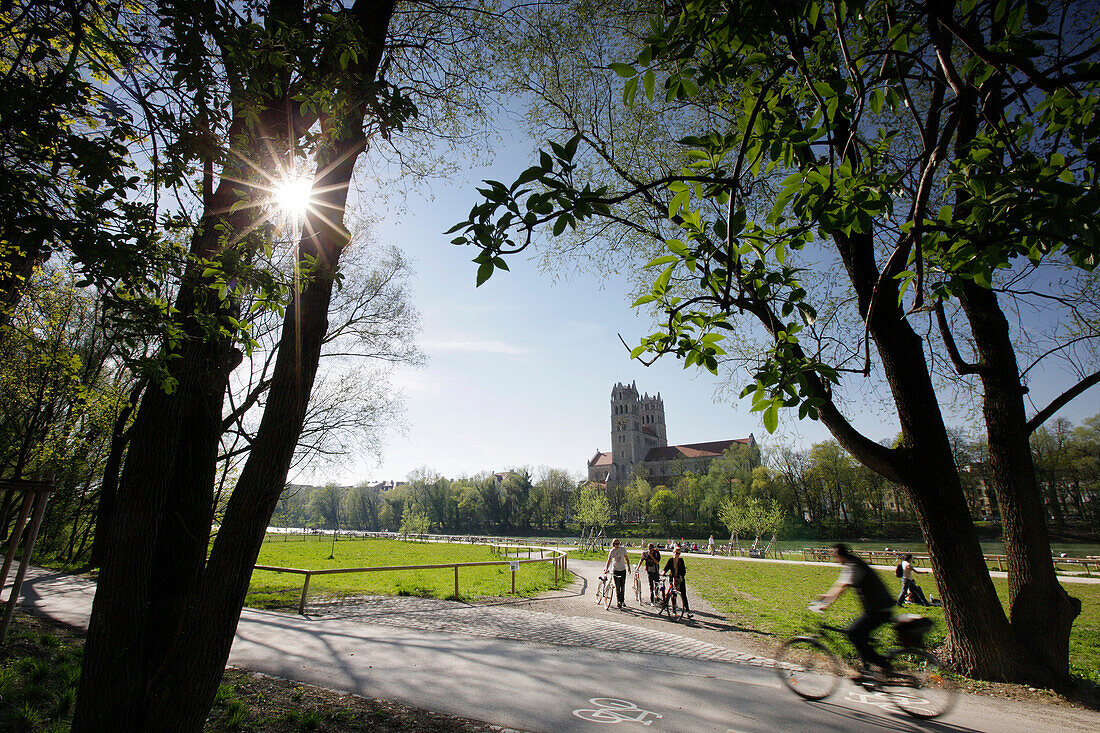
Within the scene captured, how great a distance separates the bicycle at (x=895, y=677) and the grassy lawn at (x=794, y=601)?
114 cm

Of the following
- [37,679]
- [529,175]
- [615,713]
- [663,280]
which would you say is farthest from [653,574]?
[529,175]

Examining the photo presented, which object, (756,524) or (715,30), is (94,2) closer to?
(715,30)

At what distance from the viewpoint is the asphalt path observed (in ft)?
17.1

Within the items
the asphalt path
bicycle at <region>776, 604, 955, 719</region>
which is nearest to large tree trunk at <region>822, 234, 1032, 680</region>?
bicycle at <region>776, 604, 955, 719</region>

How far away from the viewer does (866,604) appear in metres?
6.08

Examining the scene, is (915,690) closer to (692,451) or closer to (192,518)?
(192,518)

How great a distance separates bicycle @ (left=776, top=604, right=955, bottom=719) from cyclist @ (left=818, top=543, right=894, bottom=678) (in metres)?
0.13

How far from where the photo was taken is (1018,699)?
6.01m

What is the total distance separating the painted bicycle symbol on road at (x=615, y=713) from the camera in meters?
5.25

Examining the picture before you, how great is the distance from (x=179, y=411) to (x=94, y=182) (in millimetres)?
1657

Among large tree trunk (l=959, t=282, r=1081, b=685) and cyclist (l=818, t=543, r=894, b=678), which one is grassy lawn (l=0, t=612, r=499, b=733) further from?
large tree trunk (l=959, t=282, r=1081, b=685)

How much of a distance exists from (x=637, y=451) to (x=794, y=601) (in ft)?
353

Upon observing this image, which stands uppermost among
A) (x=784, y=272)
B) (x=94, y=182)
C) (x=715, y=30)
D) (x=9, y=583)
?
(x=715, y=30)

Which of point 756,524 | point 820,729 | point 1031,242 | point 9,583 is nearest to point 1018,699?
point 820,729
